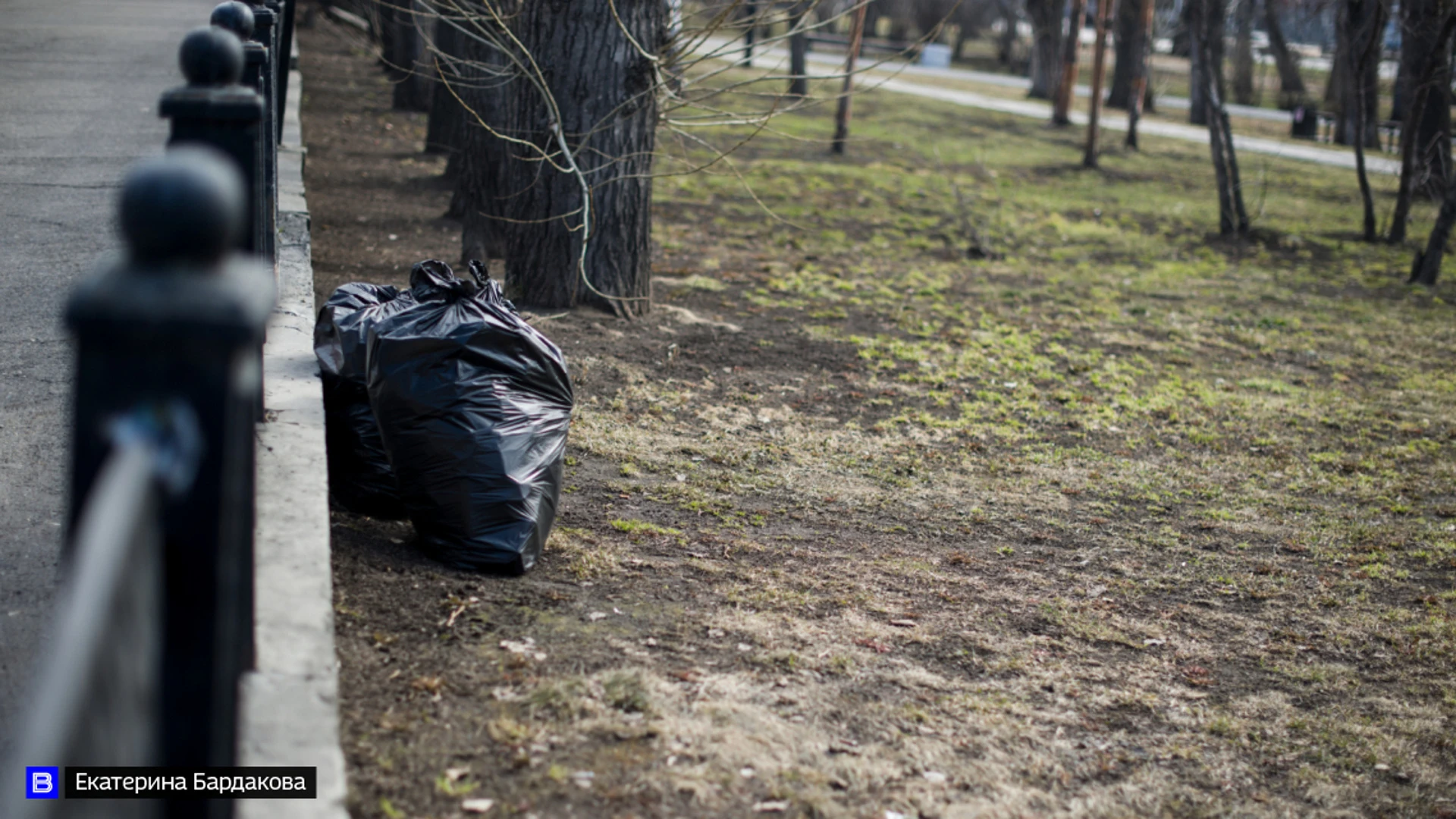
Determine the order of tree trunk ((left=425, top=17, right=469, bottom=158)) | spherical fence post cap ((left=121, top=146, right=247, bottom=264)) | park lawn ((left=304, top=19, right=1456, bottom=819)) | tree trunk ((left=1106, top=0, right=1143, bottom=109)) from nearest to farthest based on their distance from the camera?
spherical fence post cap ((left=121, top=146, right=247, bottom=264)), park lawn ((left=304, top=19, right=1456, bottom=819)), tree trunk ((left=425, top=17, right=469, bottom=158)), tree trunk ((left=1106, top=0, right=1143, bottom=109))

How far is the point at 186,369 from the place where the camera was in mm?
1218

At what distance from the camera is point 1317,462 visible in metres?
6.19

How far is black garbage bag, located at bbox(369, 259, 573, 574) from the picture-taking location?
3.49m

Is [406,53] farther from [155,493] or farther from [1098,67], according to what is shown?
[155,493]

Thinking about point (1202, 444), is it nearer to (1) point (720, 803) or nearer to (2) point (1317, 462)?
(2) point (1317, 462)

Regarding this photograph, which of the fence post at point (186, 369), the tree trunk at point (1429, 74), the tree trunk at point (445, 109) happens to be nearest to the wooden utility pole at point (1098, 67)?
the tree trunk at point (1429, 74)

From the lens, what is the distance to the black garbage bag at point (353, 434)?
3814 millimetres

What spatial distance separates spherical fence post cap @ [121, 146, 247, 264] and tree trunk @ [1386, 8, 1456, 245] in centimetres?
1226

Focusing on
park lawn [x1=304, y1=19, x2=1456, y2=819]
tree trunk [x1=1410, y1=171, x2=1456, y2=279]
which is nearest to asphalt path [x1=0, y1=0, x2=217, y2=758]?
park lawn [x1=304, y1=19, x2=1456, y2=819]

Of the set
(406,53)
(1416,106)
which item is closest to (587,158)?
(406,53)

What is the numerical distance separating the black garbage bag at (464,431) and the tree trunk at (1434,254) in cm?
1024

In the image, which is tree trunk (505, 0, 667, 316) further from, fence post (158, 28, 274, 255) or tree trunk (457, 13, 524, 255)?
fence post (158, 28, 274, 255)

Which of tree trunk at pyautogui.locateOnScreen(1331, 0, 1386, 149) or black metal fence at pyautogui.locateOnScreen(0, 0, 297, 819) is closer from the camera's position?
black metal fence at pyautogui.locateOnScreen(0, 0, 297, 819)

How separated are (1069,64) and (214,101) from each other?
21006 mm
